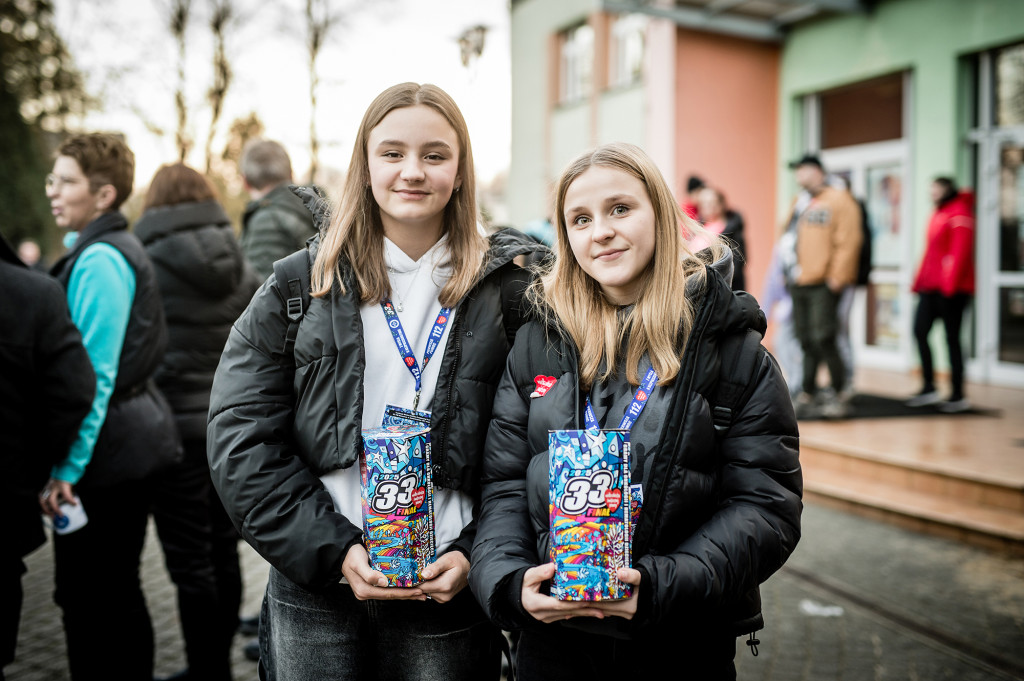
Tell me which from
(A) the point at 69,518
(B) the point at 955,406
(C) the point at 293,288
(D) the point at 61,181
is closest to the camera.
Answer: (C) the point at 293,288

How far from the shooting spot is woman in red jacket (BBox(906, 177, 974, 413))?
25.6ft

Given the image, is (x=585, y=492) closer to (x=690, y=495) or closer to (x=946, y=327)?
(x=690, y=495)

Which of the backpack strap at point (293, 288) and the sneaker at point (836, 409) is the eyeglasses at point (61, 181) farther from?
the sneaker at point (836, 409)

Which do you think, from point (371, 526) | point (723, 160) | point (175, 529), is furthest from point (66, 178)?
point (723, 160)

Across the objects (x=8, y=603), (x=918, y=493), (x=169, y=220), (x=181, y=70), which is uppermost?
(x=181, y=70)

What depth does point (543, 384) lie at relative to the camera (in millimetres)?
1939

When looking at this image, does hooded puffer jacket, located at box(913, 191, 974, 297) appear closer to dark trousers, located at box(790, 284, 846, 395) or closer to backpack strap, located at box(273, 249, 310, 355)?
dark trousers, located at box(790, 284, 846, 395)

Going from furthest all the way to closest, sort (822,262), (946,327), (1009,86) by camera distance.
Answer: (1009,86), (946,327), (822,262)

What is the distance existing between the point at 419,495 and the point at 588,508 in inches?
15.6

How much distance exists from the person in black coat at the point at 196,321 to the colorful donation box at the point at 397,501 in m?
1.96

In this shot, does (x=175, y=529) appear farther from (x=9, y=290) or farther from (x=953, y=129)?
(x=953, y=129)

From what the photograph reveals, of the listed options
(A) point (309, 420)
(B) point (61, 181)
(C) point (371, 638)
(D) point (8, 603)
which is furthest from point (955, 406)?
(D) point (8, 603)

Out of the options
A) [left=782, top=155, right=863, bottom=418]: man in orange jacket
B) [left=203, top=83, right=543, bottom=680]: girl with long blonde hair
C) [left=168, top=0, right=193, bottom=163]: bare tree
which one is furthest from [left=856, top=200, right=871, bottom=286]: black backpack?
[left=168, top=0, right=193, bottom=163]: bare tree

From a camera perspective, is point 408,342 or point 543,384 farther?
point 408,342
